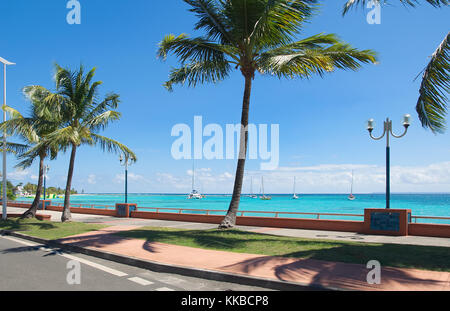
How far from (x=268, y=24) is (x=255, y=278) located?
987 cm

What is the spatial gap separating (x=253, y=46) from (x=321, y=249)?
27.5 ft

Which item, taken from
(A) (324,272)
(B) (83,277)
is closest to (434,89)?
(A) (324,272)

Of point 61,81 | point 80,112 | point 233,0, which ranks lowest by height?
point 80,112

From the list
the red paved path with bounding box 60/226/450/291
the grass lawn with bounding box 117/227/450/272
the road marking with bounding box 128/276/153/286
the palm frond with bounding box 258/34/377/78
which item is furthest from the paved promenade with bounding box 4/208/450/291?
the palm frond with bounding box 258/34/377/78

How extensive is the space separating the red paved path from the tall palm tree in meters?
4.89

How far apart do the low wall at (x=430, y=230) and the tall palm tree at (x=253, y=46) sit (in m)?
→ 7.26

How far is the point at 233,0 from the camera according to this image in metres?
12.8

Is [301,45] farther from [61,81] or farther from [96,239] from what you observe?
[61,81]

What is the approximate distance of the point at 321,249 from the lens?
31.2ft

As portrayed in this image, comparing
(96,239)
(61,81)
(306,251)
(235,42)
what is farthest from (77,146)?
(306,251)

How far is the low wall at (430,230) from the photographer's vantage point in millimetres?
13664

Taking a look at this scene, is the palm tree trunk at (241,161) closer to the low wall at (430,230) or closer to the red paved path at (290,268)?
the red paved path at (290,268)

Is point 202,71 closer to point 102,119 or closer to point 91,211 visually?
point 102,119

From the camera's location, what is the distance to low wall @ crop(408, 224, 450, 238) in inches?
538
